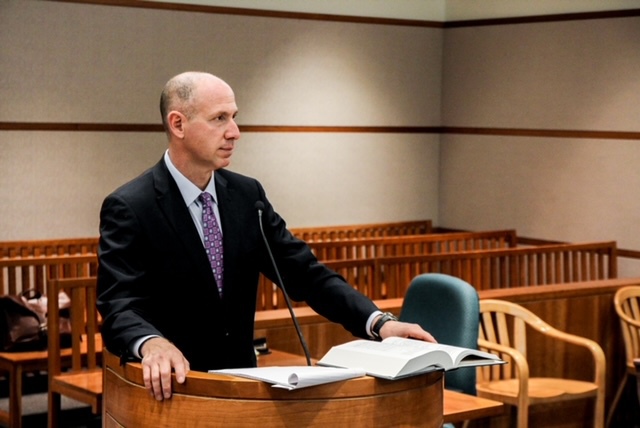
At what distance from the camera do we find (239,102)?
8656 mm

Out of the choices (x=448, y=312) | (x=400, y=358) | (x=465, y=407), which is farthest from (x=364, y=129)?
(x=400, y=358)

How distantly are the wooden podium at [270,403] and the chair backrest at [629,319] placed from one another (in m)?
3.58

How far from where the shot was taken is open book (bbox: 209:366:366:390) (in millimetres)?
2160

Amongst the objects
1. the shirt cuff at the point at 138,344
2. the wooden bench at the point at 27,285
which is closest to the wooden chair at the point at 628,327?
the wooden bench at the point at 27,285

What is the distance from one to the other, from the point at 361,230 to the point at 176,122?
6.69 meters

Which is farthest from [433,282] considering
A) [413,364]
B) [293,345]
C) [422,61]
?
[422,61]

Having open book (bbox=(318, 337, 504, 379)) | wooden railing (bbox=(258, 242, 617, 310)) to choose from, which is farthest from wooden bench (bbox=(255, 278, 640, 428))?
open book (bbox=(318, 337, 504, 379))

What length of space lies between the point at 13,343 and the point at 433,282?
2434 millimetres

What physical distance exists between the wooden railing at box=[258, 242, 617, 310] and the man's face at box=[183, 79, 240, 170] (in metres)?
3.38

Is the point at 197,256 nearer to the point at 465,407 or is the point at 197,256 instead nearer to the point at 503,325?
the point at 465,407

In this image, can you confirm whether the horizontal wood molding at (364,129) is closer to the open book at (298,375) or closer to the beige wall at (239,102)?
the beige wall at (239,102)

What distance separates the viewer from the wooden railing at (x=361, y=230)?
346 inches

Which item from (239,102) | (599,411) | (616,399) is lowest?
(616,399)

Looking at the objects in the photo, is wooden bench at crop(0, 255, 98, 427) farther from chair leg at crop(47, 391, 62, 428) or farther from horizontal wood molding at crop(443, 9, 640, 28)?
horizontal wood molding at crop(443, 9, 640, 28)
